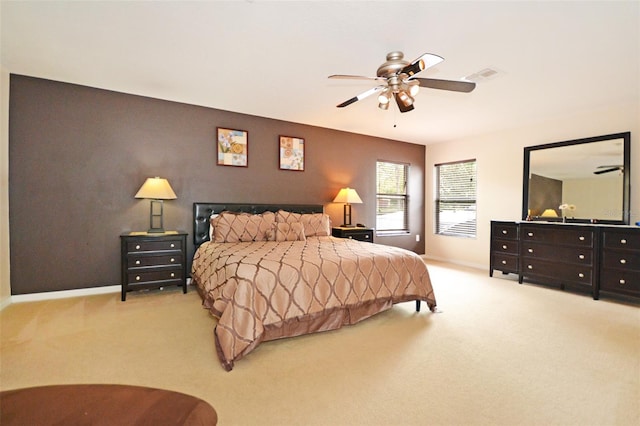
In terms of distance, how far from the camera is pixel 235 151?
4754 mm

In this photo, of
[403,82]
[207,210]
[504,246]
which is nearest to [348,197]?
[207,210]

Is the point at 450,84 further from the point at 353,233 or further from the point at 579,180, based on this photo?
the point at 579,180

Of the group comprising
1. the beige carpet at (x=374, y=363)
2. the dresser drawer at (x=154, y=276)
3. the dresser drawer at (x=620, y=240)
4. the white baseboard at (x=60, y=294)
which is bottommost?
the beige carpet at (x=374, y=363)

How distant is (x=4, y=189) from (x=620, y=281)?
7354 mm

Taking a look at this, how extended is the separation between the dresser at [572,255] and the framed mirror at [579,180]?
53 centimetres

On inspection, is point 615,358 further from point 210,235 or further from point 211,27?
point 210,235

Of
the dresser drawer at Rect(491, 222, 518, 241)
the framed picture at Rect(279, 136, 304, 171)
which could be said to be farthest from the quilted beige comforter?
the dresser drawer at Rect(491, 222, 518, 241)

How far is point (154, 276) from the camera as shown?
3.81 meters

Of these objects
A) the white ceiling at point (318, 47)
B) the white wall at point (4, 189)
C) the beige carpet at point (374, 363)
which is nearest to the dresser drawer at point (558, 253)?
the beige carpet at point (374, 363)

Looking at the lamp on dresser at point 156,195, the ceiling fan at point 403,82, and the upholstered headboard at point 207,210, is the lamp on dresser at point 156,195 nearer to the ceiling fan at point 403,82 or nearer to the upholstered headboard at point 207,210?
the upholstered headboard at point 207,210

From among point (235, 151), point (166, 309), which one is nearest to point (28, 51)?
point (235, 151)

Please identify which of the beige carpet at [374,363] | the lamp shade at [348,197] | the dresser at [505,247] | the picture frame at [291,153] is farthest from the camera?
the lamp shade at [348,197]

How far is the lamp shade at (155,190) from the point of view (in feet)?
12.5

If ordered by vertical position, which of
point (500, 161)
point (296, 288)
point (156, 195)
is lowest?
point (296, 288)
